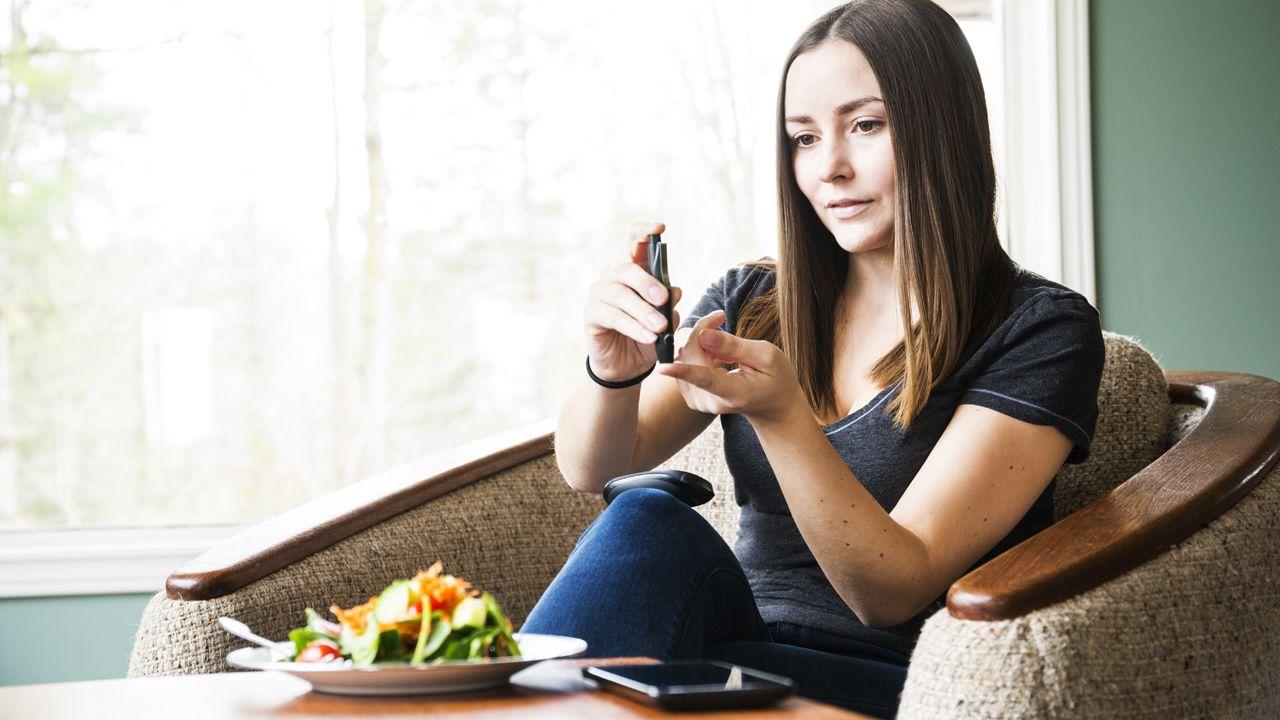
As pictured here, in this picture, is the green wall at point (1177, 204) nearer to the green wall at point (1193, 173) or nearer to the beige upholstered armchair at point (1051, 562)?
the green wall at point (1193, 173)

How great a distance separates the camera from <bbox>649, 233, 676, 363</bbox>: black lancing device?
103 centimetres

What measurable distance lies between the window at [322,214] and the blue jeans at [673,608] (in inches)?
50.8

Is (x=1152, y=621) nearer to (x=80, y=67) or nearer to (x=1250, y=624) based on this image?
(x=1250, y=624)

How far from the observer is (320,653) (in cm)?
82

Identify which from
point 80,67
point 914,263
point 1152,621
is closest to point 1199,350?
point 914,263

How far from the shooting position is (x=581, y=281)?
2441mm

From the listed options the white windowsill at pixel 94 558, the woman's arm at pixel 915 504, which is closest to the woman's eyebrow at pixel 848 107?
the woman's arm at pixel 915 504

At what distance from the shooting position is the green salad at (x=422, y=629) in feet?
2.59

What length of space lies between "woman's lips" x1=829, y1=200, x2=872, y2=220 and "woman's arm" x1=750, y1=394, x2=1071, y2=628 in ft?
0.88

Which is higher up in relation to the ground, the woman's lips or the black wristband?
the woman's lips

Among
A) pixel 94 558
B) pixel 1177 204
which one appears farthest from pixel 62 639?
pixel 1177 204

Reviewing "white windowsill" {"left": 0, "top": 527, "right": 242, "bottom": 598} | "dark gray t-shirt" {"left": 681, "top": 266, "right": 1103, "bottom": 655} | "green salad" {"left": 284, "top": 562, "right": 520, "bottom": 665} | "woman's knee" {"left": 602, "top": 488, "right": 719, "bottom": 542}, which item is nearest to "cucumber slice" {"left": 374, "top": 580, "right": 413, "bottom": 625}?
"green salad" {"left": 284, "top": 562, "right": 520, "bottom": 665}

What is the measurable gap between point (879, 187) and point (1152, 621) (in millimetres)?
581

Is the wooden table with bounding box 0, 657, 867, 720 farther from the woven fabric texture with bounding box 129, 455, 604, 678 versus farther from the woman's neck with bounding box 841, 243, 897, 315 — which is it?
the woman's neck with bounding box 841, 243, 897, 315
